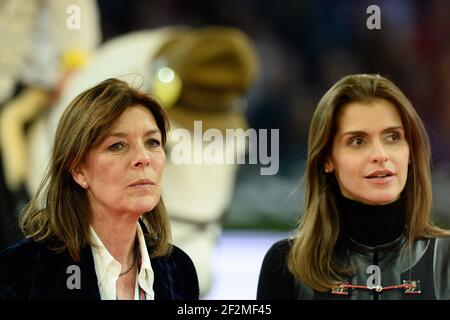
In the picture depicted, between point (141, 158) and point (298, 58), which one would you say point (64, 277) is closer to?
point (141, 158)

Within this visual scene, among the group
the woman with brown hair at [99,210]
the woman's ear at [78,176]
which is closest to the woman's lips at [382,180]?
the woman with brown hair at [99,210]

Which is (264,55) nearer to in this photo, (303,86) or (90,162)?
(303,86)

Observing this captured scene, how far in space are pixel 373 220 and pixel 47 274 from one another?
0.52 m

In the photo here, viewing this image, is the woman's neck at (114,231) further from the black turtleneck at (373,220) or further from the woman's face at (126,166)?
the black turtleneck at (373,220)

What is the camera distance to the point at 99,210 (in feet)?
4.82

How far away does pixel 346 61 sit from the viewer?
1.61 metres

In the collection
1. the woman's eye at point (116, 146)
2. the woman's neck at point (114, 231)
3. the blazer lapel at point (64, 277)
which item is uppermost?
the woman's eye at point (116, 146)

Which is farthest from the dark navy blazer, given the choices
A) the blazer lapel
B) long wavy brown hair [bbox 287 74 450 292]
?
long wavy brown hair [bbox 287 74 450 292]

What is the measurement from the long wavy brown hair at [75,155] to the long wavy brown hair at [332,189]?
9.9 inches

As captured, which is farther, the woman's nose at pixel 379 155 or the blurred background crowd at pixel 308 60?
the blurred background crowd at pixel 308 60

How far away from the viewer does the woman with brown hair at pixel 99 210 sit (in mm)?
1439

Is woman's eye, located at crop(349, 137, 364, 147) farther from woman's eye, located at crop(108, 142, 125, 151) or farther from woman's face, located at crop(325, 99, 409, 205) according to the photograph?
woman's eye, located at crop(108, 142, 125, 151)

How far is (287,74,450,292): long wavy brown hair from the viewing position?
1.45 m

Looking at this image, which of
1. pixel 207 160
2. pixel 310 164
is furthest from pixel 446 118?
pixel 207 160
